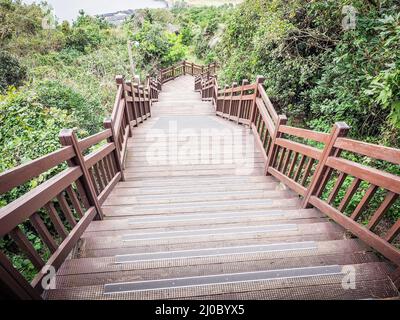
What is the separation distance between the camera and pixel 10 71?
1152 centimetres

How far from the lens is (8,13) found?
1736 cm

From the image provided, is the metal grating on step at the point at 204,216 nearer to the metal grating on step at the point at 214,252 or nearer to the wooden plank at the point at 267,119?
the metal grating on step at the point at 214,252

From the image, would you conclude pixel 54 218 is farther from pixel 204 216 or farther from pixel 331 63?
Answer: pixel 331 63

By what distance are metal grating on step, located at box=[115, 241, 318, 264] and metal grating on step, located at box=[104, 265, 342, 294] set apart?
0.22 meters

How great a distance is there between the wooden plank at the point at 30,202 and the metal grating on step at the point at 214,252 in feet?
2.51

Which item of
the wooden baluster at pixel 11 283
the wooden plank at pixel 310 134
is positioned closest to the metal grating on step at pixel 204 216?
the wooden plank at pixel 310 134

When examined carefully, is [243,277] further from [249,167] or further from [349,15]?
[349,15]

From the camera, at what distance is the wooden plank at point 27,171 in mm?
1330

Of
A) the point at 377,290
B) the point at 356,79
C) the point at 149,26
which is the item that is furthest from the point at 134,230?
the point at 149,26

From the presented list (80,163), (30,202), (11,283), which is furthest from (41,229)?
(80,163)

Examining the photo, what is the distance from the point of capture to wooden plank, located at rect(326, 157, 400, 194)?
1685 millimetres

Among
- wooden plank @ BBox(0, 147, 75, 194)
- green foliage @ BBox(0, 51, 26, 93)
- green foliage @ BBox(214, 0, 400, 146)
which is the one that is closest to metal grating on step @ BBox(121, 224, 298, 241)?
wooden plank @ BBox(0, 147, 75, 194)

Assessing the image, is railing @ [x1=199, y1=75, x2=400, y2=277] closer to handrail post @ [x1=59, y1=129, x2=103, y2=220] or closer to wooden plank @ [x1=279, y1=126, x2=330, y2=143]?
wooden plank @ [x1=279, y1=126, x2=330, y2=143]

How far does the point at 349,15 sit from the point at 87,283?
4.85 m
